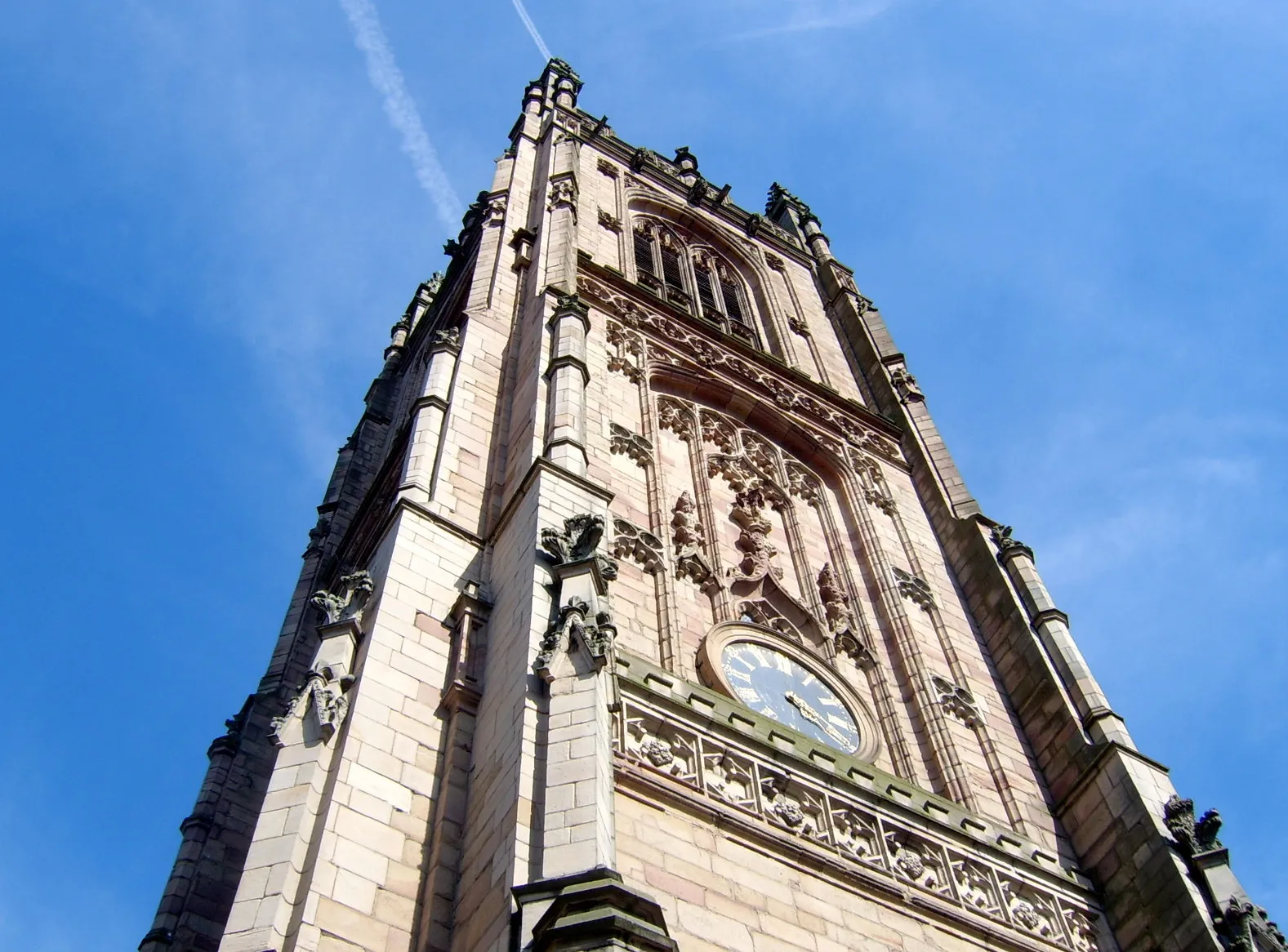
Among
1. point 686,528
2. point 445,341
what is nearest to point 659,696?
point 686,528

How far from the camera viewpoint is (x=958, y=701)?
17.4 meters

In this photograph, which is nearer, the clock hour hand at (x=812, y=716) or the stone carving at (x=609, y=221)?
the clock hour hand at (x=812, y=716)

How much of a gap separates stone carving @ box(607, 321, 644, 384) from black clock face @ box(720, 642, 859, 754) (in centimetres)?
640

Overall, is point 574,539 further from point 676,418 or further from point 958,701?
point 676,418

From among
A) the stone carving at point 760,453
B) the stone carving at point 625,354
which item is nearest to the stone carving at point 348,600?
the stone carving at point 625,354

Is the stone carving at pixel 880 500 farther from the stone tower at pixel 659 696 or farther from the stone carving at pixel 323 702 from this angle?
the stone carving at pixel 323 702

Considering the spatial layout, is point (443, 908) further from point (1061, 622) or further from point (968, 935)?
point (1061, 622)

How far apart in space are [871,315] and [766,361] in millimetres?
7650

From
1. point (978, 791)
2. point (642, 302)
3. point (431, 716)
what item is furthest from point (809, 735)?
point (642, 302)

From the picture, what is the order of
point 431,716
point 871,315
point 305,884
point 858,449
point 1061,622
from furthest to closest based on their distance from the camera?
1. point 871,315
2. point 858,449
3. point 1061,622
4. point 431,716
5. point 305,884

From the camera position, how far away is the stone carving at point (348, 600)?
12498mm

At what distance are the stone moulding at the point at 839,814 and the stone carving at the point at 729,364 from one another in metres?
10.5

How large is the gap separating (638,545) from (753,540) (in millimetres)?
2725

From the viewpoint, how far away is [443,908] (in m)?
9.71
